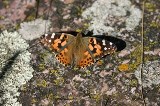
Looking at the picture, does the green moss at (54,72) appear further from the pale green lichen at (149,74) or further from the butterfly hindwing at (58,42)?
the pale green lichen at (149,74)

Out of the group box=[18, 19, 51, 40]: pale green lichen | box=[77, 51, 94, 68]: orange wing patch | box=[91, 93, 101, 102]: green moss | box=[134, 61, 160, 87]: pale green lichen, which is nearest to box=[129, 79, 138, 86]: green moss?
box=[134, 61, 160, 87]: pale green lichen

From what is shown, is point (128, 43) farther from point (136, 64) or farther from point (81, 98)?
point (81, 98)

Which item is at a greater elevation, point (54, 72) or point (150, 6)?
point (150, 6)

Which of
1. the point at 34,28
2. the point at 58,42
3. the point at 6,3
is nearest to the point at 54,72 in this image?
the point at 58,42

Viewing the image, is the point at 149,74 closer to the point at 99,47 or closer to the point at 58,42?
the point at 99,47

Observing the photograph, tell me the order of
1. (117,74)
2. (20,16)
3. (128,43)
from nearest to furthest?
(117,74), (128,43), (20,16)

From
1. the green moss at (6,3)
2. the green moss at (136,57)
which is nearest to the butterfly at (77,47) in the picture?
the green moss at (136,57)

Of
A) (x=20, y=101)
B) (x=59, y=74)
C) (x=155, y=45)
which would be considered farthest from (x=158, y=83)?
(x=20, y=101)
